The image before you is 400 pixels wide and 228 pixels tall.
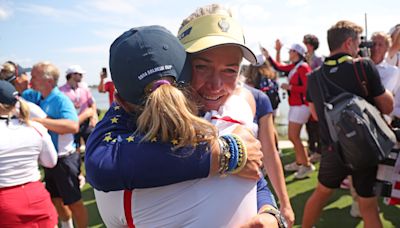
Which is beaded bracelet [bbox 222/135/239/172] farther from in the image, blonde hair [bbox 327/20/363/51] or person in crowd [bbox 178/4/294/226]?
blonde hair [bbox 327/20/363/51]

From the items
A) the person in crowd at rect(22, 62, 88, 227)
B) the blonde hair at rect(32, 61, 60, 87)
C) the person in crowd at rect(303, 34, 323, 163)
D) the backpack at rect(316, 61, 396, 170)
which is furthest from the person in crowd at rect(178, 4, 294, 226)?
the person in crowd at rect(303, 34, 323, 163)

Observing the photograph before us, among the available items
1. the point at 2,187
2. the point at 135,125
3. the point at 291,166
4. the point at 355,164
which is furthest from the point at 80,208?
the point at 291,166

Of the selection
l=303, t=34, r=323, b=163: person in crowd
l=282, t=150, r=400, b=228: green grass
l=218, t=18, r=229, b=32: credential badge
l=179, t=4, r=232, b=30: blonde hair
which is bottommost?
l=282, t=150, r=400, b=228: green grass

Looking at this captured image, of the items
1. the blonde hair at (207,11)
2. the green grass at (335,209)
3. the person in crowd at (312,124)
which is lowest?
the green grass at (335,209)

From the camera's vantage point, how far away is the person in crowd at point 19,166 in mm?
2525

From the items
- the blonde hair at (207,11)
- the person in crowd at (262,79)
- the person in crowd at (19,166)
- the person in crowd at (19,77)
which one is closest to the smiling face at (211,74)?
the blonde hair at (207,11)

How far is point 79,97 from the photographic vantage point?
6059mm

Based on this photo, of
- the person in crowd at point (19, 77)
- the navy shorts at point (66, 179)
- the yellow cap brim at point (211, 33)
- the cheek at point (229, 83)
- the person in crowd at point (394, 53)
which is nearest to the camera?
the yellow cap brim at point (211, 33)

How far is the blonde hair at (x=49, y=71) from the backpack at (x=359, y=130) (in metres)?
2.87

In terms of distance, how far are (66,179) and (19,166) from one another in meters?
1.09

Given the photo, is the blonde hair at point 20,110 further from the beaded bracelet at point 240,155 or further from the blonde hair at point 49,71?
A: the beaded bracelet at point 240,155

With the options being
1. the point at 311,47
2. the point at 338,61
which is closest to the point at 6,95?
the point at 338,61

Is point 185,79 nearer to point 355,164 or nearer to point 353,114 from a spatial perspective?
point 353,114

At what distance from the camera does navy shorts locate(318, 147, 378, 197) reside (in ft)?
9.01
